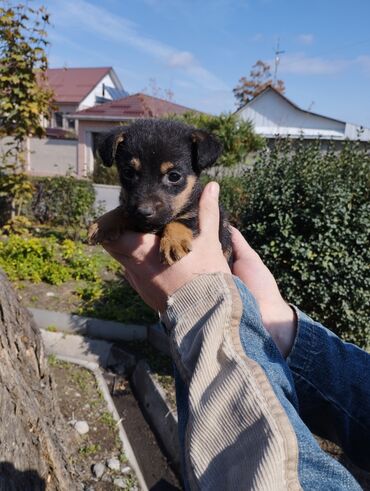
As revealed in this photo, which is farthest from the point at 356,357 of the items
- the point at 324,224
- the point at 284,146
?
the point at 284,146

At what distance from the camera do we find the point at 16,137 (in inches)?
368

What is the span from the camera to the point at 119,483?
3283 mm

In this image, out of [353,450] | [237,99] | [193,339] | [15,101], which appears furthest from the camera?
[237,99]

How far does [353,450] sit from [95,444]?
8.83 ft

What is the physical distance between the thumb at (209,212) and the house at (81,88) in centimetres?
3432

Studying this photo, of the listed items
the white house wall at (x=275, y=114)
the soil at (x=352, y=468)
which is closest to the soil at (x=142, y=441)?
the soil at (x=352, y=468)

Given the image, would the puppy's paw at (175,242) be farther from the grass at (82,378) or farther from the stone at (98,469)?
the grass at (82,378)

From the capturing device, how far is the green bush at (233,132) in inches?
431

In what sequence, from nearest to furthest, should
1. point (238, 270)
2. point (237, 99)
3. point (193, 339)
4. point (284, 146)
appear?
point (193, 339)
point (238, 270)
point (284, 146)
point (237, 99)

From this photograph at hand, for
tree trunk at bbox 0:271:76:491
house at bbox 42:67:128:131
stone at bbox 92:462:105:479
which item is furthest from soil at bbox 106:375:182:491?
house at bbox 42:67:128:131

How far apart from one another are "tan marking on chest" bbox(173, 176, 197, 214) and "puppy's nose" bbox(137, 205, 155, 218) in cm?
26

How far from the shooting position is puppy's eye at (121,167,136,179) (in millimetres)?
2536

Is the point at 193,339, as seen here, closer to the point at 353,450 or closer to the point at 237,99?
the point at 353,450

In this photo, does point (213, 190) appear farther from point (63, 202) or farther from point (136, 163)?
point (63, 202)
